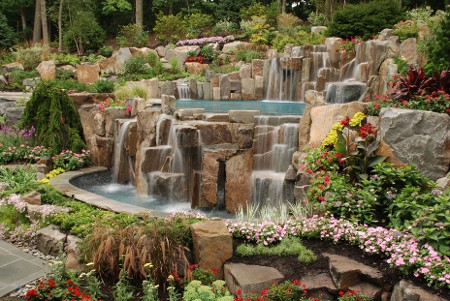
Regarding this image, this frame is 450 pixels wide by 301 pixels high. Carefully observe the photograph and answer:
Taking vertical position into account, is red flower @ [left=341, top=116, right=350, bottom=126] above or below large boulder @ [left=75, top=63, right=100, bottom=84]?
below

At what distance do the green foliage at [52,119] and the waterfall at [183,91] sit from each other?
653cm

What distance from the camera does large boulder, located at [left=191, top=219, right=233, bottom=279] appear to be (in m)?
4.85

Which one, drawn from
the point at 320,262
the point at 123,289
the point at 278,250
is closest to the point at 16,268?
the point at 123,289

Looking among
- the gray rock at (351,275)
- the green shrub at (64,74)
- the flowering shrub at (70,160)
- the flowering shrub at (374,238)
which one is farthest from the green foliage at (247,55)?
the gray rock at (351,275)

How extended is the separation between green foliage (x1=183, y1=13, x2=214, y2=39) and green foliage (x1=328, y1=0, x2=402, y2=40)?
34.2ft

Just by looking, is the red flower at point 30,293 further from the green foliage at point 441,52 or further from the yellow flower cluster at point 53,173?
the green foliage at point 441,52

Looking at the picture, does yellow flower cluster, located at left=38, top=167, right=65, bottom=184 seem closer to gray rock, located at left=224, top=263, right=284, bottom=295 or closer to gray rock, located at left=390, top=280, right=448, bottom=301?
gray rock, located at left=224, top=263, right=284, bottom=295

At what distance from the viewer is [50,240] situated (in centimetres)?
577

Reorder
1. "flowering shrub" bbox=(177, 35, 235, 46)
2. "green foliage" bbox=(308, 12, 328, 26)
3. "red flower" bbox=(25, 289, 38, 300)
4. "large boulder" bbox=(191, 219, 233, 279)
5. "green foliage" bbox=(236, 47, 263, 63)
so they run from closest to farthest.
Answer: "red flower" bbox=(25, 289, 38, 300) < "large boulder" bbox=(191, 219, 233, 279) < "green foliage" bbox=(236, 47, 263, 63) < "flowering shrub" bbox=(177, 35, 235, 46) < "green foliage" bbox=(308, 12, 328, 26)

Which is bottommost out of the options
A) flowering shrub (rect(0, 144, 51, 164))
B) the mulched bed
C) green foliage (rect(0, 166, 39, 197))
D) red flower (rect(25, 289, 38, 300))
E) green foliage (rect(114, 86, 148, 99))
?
red flower (rect(25, 289, 38, 300))

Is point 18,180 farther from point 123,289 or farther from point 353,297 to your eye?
point 353,297

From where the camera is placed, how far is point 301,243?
5.32 meters

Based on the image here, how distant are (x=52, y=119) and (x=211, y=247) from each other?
6956 millimetres

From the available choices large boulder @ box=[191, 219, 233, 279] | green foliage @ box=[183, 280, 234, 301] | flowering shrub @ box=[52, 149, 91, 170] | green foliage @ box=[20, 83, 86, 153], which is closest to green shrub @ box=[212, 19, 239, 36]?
green foliage @ box=[20, 83, 86, 153]
